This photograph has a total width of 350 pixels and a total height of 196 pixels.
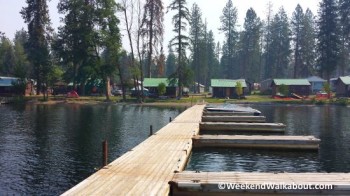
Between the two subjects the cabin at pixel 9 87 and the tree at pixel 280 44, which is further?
the tree at pixel 280 44

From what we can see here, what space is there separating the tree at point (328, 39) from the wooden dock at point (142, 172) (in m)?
74.1

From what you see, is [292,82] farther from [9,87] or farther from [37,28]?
[9,87]

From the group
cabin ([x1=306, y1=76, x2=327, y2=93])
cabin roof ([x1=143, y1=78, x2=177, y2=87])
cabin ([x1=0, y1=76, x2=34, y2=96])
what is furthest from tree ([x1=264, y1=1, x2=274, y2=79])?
cabin ([x1=0, y1=76, x2=34, y2=96])

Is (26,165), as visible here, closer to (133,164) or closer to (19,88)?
(133,164)

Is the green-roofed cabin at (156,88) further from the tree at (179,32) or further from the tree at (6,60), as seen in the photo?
the tree at (6,60)

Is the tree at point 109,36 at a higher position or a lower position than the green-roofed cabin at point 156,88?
higher

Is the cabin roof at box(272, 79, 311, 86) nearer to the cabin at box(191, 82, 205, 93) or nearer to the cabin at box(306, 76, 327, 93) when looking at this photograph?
the cabin at box(306, 76, 327, 93)

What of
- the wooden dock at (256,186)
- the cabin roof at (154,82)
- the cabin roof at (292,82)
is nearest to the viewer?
the wooden dock at (256,186)

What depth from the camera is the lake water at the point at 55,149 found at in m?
18.0

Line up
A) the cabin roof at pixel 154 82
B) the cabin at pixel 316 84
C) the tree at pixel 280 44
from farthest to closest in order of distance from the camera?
the tree at pixel 280 44
the cabin at pixel 316 84
the cabin roof at pixel 154 82

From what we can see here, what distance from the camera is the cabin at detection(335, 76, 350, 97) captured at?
84.4 m

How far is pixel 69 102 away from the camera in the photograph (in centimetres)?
7512

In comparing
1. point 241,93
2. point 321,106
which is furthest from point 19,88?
point 321,106

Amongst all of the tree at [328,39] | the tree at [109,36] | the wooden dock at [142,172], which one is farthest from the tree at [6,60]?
the wooden dock at [142,172]
